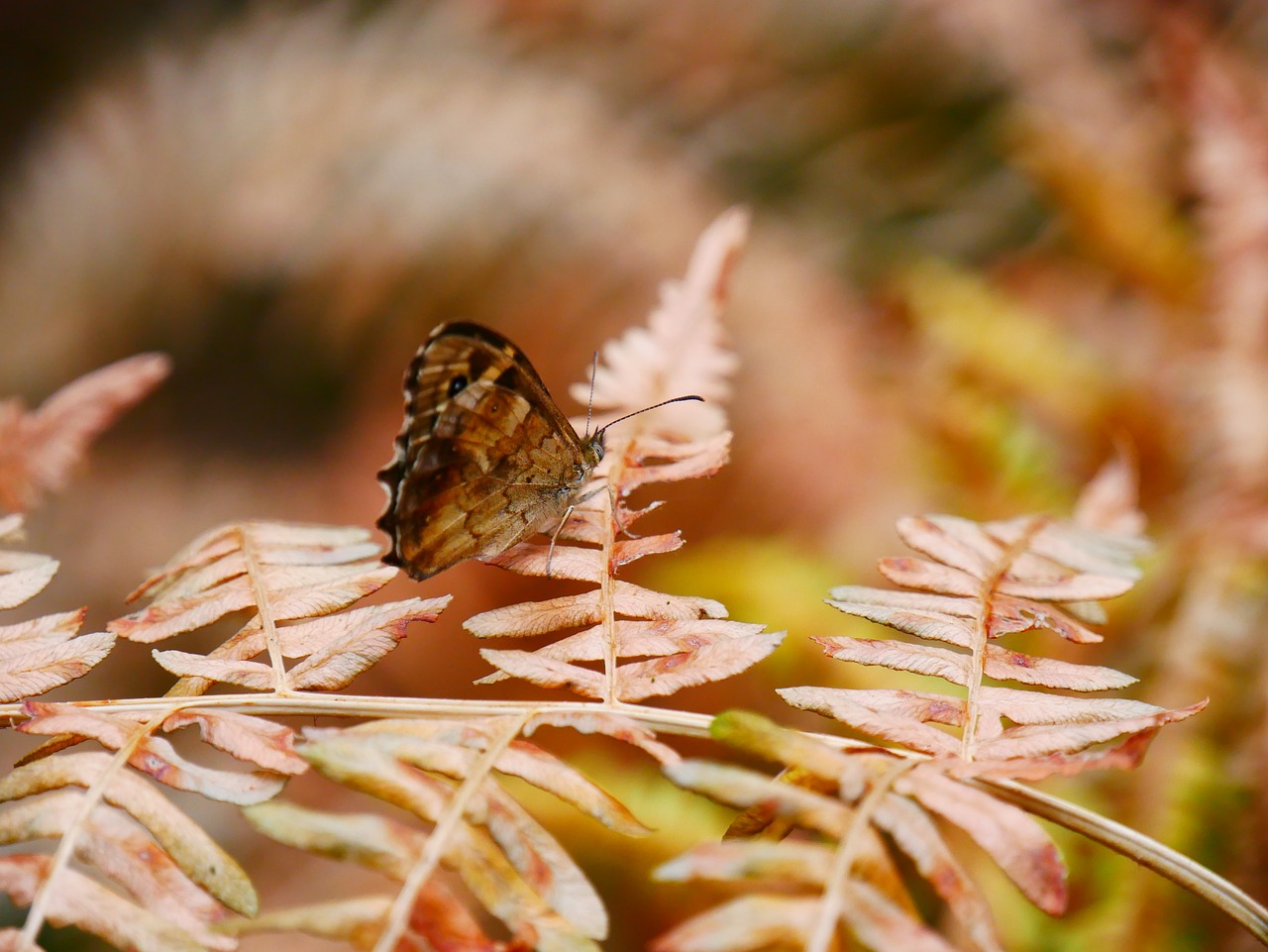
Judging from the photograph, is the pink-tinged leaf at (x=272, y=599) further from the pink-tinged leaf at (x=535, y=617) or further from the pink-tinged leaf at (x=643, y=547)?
the pink-tinged leaf at (x=643, y=547)

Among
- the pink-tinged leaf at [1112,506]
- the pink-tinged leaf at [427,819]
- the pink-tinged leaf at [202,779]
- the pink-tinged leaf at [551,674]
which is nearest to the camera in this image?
the pink-tinged leaf at [427,819]

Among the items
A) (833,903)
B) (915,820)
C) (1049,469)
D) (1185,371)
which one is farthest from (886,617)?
(1185,371)

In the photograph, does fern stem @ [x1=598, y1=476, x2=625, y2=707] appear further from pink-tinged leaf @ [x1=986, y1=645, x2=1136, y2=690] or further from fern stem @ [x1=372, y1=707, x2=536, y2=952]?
pink-tinged leaf @ [x1=986, y1=645, x2=1136, y2=690]

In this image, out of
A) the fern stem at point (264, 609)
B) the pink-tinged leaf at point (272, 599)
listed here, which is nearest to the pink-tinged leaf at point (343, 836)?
the fern stem at point (264, 609)

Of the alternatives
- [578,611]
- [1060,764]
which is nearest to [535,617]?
[578,611]

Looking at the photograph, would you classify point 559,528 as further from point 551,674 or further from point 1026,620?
point 1026,620
